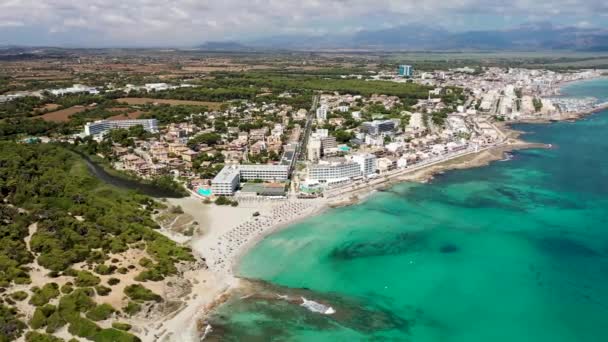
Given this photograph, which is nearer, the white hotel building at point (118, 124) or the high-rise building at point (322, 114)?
the white hotel building at point (118, 124)

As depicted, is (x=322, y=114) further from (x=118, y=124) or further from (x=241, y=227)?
(x=241, y=227)

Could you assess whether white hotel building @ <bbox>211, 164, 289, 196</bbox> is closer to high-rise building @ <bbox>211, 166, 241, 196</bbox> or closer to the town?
the town

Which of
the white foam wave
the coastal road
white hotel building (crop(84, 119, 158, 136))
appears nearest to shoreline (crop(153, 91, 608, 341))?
the white foam wave

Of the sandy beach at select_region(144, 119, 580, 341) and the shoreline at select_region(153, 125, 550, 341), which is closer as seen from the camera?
the sandy beach at select_region(144, 119, 580, 341)

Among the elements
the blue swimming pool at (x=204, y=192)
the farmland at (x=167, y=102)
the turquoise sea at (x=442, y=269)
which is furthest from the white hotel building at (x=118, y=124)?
the turquoise sea at (x=442, y=269)

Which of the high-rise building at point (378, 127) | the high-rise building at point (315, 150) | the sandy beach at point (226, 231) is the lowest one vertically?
the sandy beach at point (226, 231)

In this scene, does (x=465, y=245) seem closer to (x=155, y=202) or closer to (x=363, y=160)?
(x=363, y=160)

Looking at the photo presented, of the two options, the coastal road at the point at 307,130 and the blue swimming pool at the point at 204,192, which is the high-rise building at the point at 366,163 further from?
the blue swimming pool at the point at 204,192

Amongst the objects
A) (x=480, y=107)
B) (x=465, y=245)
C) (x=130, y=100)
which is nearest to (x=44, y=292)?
(x=465, y=245)
